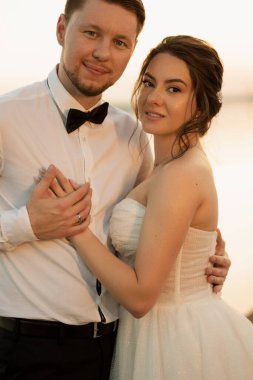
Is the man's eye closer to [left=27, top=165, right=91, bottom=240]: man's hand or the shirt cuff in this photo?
[left=27, top=165, right=91, bottom=240]: man's hand

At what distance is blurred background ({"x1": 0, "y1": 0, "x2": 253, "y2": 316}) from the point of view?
7236mm

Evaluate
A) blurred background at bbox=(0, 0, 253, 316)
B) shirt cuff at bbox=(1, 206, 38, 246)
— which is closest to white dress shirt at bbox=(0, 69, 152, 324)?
shirt cuff at bbox=(1, 206, 38, 246)

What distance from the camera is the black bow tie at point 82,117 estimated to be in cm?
196

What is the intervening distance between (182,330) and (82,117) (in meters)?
0.79

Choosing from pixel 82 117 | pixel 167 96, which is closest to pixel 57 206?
pixel 82 117

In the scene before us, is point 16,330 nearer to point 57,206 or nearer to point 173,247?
point 57,206

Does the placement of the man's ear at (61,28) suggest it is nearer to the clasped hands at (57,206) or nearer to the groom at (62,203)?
the groom at (62,203)

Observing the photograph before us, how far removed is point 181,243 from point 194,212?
112mm

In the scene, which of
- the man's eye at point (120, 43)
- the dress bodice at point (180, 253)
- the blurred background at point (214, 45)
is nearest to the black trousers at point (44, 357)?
the dress bodice at point (180, 253)

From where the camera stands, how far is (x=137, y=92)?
224 centimetres

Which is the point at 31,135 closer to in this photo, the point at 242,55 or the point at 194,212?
the point at 194,212

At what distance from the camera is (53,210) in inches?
70.9

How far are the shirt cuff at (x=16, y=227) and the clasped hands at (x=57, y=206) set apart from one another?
0.7 inches

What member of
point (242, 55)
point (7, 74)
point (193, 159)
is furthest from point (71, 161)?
point (242, 55)
